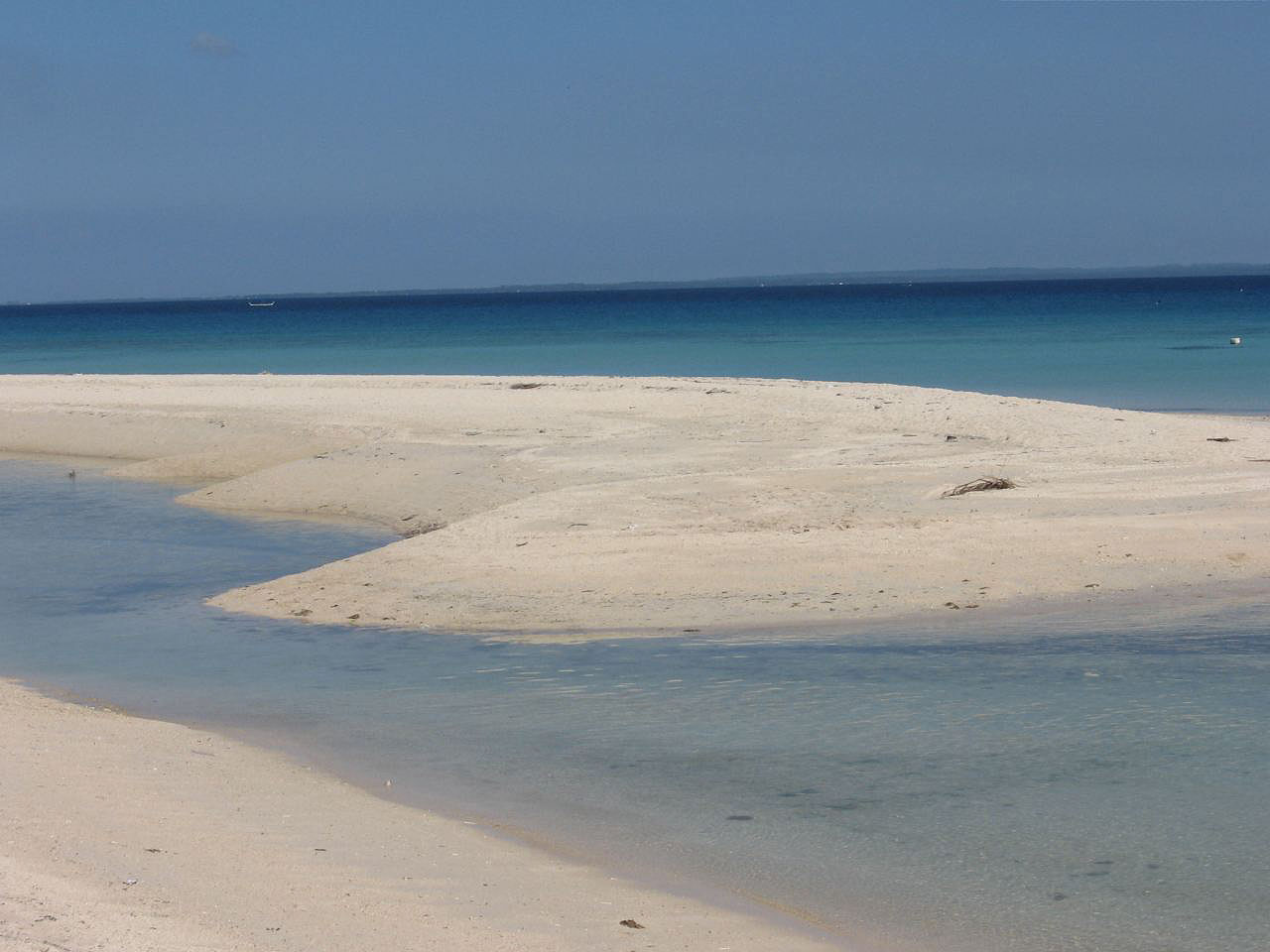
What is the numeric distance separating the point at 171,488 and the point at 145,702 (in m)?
11.7

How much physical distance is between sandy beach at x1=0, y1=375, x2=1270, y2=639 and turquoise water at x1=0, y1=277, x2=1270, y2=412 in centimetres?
1267

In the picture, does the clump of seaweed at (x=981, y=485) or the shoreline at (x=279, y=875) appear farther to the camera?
the clump of seaweed at (x=981, y=485)

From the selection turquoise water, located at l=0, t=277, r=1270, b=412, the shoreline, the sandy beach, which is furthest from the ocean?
turquoise water, located at l=0, t=277, r=1270, b=412

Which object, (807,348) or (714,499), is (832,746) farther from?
(807,348)

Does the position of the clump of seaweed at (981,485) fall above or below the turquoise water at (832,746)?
above

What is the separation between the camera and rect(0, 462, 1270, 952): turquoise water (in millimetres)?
6035

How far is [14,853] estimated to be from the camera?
534 cm

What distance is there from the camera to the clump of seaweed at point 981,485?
14.8 metres

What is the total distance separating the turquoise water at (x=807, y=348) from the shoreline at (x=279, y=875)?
26.0m

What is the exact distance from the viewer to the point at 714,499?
579 inches

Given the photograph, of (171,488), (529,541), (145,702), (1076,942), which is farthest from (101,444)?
(1076,942)

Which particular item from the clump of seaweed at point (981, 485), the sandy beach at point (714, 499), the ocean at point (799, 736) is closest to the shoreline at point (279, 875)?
the ocean at point (799, 736)

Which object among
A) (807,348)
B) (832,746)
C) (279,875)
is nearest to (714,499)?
(832,746)

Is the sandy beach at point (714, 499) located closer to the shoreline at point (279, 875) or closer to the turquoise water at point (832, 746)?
the turquoise water at point (832, 746)
